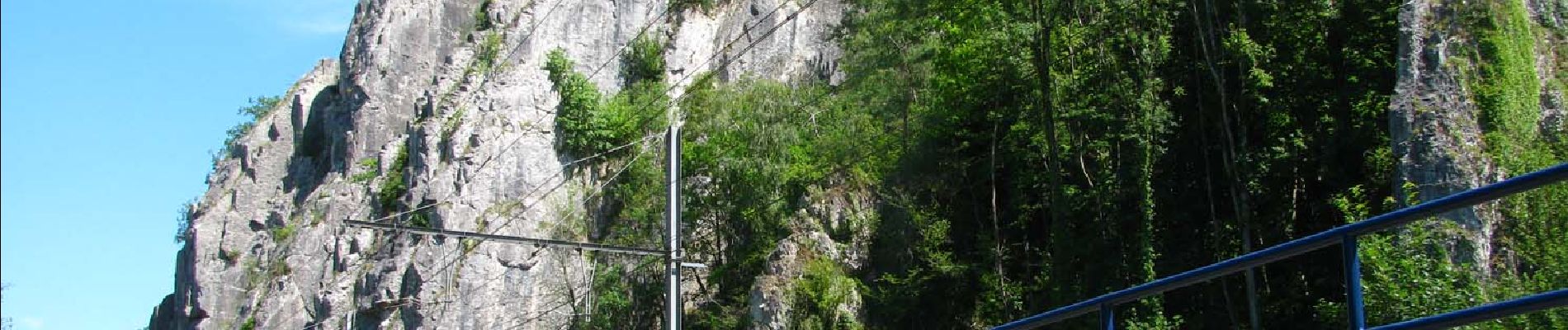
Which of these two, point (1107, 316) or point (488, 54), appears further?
point (488, 54)

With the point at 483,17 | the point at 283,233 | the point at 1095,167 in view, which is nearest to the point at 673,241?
the point at 1095,167

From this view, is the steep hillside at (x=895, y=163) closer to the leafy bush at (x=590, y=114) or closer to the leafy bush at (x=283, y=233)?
the leafy bush at (x=590, y=114)

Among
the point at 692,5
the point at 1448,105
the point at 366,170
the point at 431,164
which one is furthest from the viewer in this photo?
the point at 366,170

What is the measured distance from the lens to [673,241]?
57.7 ft

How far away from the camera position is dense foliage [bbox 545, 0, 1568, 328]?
2316 cm

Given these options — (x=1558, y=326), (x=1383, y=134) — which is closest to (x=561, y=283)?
(x=1383, y=134)

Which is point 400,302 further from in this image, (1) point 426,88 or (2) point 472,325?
(1) point 426,88

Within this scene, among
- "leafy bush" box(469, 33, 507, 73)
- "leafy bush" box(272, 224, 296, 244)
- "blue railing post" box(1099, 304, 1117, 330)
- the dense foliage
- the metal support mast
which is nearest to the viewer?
"blue railing post" box(1099, 304, 1117, 330)

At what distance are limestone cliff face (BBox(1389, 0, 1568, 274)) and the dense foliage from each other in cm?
18

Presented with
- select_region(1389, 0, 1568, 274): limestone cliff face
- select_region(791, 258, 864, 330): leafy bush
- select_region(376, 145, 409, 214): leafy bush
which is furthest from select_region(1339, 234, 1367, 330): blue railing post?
select_region(376, 145, 409, 214): leafy bush

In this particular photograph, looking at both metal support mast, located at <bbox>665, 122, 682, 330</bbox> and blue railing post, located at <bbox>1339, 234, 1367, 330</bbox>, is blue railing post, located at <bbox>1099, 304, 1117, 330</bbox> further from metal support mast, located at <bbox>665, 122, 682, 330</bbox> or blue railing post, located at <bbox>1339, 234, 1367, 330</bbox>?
metal support mast, located at <bbox>665, 122, 682, 330</bbox>

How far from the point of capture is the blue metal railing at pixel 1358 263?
6.39m

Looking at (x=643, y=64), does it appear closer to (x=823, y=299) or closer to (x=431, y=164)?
(x=431, y=164)

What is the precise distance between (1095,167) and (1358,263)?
76.1 feet
